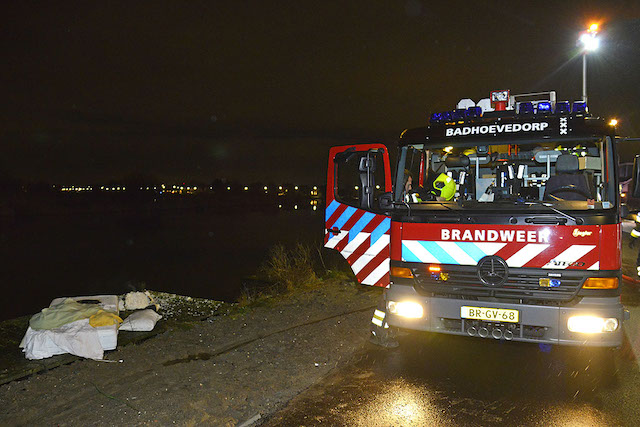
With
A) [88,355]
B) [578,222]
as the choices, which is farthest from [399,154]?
[88,355]

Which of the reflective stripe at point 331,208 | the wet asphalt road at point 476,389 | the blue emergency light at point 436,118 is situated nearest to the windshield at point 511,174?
the blue emergency light at point 436,118

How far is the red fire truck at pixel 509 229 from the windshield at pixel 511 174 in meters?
0.01

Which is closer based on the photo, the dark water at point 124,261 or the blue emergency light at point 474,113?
the blue emergency light at point 474,113

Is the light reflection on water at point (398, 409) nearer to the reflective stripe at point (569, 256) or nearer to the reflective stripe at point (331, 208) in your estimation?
the reflective stripe at point (569, 256)

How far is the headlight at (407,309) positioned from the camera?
464 centimetres

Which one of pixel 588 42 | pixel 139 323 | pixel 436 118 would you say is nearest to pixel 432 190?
pixel 436 118

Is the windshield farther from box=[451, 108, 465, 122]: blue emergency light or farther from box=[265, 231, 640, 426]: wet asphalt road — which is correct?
box=[265, 231, 640, 426]: wet asphalt road

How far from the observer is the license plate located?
4.27m

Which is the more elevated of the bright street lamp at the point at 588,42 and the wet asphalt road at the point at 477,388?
the bright street lamp at the point at 588,42

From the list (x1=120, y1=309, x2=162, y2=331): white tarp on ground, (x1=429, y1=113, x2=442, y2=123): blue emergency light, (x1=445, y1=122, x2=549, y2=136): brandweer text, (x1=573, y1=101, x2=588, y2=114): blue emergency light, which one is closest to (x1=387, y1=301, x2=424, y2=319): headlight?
(x1=445, y1=122, x2=549, y2=136): brandweer text

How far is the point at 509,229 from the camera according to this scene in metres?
4.39

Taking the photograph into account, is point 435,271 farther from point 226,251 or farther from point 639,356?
point 226,251

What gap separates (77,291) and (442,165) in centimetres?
1465

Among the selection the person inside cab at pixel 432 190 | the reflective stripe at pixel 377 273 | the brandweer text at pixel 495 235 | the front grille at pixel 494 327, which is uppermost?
the person inside cab at pixel 432 190
